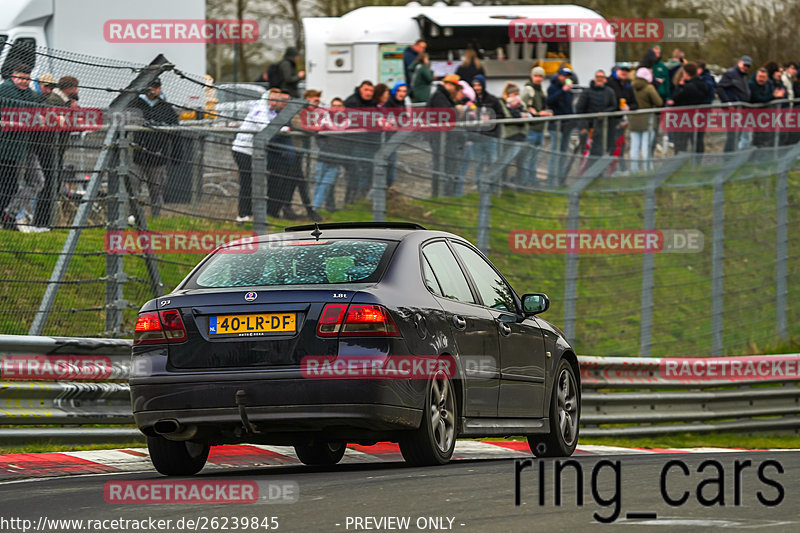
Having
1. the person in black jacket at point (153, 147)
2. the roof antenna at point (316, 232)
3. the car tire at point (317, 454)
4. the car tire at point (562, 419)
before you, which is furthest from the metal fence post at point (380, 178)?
the roof antenna at point (316, 232)

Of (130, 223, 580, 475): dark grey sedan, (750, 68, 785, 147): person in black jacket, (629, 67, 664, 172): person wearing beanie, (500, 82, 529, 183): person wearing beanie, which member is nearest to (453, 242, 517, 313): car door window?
(130, 223, 580, 475): dark grey sedan

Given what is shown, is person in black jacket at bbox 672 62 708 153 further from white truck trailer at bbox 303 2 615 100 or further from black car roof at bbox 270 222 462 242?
black car roof at bbox 270 222 462 242

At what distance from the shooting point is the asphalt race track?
21.4 ft

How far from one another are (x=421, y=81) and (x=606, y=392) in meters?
9.74

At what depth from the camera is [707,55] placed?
2110 inches

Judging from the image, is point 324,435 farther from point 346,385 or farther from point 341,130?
point 341,130

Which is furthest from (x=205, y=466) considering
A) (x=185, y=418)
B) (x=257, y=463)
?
(x=185, y=418)

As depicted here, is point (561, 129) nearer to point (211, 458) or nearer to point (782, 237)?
point (782, 237)

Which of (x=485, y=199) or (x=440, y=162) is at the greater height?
(x=440, y=162)

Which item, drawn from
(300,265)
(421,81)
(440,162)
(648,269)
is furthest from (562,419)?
(421,81)

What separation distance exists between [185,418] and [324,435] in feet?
2.48

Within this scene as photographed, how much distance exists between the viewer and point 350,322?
835cm

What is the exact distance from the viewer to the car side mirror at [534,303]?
10219mm

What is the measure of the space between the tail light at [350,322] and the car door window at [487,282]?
5.72 feet
